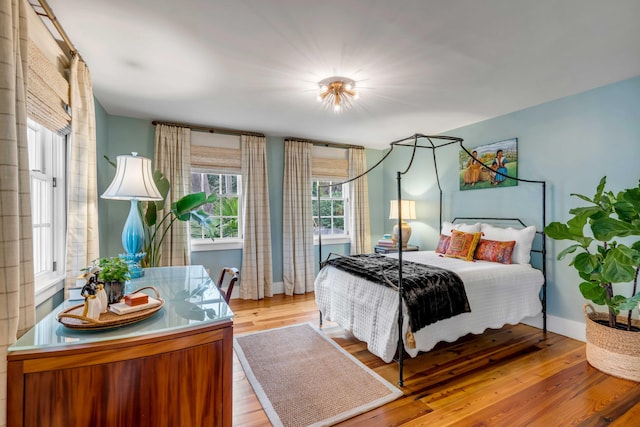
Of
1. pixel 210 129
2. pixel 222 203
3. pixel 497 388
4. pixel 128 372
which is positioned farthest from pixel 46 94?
pixel 497 388

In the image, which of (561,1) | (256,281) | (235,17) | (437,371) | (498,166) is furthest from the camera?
(256,281)

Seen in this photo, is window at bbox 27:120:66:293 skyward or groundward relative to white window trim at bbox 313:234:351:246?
skyward

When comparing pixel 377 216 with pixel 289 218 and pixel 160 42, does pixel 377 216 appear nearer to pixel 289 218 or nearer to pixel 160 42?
pixel 289 218

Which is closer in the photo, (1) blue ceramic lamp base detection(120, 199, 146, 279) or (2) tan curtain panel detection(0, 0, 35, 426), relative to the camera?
(2) tan curtain panel detection(0, 0, 35, 426)

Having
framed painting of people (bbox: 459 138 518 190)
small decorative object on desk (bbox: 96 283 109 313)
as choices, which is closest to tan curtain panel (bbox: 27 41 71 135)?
small decorative object on desk (bbox: 96 283 109 313)

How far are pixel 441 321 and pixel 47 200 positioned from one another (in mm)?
3087

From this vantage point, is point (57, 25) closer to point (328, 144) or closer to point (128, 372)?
point (128, 372)

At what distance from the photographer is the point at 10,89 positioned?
1098 millimetres

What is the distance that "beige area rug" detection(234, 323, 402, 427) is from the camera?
6.50 ft

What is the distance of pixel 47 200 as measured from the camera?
2184mm

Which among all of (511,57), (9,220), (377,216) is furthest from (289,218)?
(9,220)

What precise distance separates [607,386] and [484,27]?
2.66 metres

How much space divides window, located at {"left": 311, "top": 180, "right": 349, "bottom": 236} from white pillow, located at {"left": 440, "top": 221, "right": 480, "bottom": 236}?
175 cm

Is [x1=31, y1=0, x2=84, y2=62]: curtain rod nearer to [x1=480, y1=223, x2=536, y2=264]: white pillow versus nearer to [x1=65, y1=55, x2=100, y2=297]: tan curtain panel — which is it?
[x1=65, y1=55, x2=100, y2=297]: tan curtain panel
